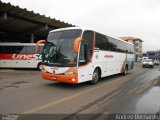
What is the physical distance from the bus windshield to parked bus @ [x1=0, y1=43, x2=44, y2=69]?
34.1ft

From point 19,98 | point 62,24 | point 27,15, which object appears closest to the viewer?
point 19,98

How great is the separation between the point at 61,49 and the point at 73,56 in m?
0.77

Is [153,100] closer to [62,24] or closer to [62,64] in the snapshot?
[62,64]

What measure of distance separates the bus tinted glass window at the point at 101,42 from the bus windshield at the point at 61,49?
186 centimetres

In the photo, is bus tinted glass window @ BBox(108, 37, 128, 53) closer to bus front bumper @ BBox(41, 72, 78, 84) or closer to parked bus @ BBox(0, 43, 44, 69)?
bus front bumper @ BBox(41, 72, 78, 84)

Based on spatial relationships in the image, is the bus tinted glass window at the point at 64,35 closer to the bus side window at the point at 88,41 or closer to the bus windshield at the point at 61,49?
the bus windshield at the point at 61,49

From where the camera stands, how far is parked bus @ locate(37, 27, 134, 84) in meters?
9.18

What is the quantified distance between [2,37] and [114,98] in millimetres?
28439

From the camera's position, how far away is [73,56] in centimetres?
916

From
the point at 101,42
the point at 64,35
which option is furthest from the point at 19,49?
the point at 64,35

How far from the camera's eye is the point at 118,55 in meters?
15.1

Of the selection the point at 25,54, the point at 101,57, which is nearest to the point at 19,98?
the point at 101,57

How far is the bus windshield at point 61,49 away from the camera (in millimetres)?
9211

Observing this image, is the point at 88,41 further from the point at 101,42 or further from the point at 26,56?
the point at 26,56
